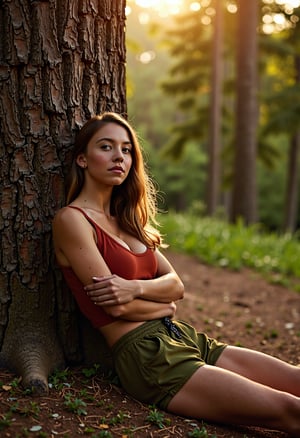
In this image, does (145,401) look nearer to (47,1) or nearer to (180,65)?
(47,1)

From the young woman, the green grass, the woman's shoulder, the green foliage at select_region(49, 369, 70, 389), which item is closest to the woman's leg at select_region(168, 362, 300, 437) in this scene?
the young woman

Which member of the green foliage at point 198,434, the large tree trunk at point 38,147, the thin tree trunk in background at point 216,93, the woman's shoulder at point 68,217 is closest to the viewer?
the green foliage at point 198,434

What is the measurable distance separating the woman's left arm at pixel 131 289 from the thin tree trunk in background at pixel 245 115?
360 inches

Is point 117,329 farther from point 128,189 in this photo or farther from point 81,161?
point 81,161

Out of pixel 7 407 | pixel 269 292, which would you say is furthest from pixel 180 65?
pixel 7 407

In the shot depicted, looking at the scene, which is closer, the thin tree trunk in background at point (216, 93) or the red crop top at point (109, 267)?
the red crop top at point (109, 267)

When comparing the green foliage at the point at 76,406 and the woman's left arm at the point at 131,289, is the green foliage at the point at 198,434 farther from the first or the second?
the woman's left arm at the point at 131,289

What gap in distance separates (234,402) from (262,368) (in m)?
0.50

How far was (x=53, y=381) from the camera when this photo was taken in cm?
306

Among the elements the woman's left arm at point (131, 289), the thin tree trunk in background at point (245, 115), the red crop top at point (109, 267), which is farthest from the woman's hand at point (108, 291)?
the thin tree trunk in background at point (245, 115)

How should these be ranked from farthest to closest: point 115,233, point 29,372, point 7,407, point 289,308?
point 289,308 < point 115,233 < point 29,372 < point 7,407

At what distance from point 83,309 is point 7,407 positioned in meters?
0.69

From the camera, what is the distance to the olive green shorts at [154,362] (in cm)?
293

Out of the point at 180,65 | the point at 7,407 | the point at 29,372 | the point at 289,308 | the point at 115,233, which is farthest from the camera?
the point at 180,65
